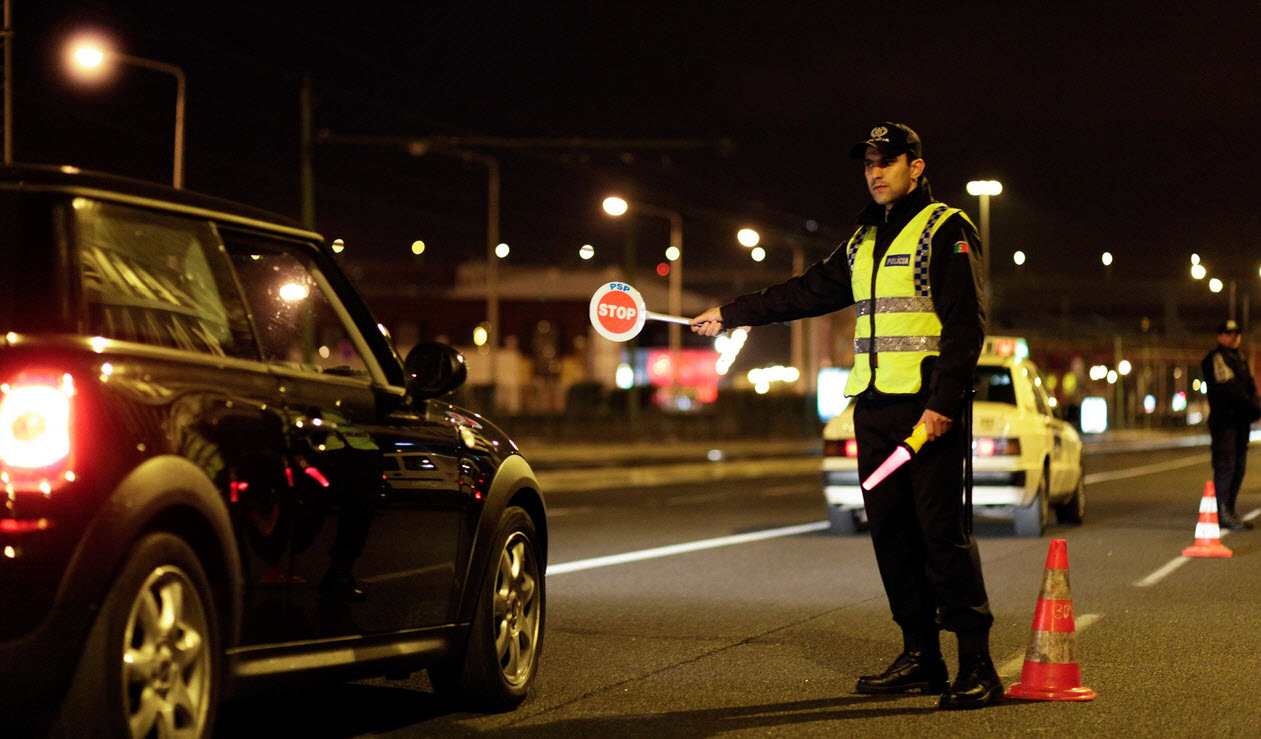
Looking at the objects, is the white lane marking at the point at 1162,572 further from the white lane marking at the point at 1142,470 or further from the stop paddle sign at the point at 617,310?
the white lane marking at the point at 1142,470

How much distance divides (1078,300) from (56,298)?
118 metres

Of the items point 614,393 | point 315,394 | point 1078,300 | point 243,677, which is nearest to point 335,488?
point 315,394

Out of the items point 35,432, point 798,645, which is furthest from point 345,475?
point 798,645

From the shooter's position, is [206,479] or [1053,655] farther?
[1053,655]

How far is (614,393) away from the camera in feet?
203

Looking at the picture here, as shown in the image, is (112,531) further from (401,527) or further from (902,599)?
(902,599)

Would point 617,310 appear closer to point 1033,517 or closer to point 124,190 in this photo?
point 124,190

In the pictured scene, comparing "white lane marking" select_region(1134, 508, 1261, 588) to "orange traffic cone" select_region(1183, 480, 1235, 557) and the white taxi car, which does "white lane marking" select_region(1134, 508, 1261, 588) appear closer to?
"orange traffic cone" select_region(1183, 480, 1235, 557)

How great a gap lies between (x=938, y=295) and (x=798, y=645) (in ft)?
7.98

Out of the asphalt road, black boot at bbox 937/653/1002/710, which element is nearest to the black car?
the asphalt road

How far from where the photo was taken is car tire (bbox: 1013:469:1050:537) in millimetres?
15625

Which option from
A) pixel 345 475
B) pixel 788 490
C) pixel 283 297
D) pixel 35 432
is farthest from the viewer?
pixel 788 490

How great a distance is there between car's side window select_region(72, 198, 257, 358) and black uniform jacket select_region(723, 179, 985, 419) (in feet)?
8.62

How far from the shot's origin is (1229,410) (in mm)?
16188
